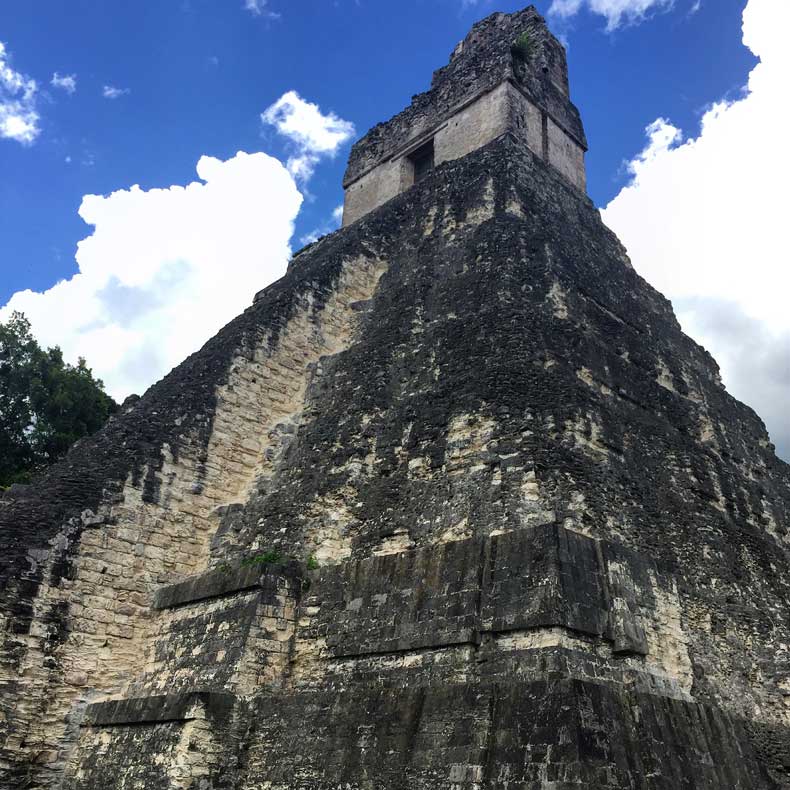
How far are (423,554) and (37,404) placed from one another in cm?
1580

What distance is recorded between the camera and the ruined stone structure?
7.23 metres

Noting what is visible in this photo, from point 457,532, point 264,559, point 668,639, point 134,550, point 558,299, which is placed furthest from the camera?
point 558,299

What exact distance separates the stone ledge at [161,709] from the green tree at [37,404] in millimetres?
11973

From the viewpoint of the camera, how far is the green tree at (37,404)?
66.2 feet

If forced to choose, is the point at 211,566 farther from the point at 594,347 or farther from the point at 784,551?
the point at 784,551

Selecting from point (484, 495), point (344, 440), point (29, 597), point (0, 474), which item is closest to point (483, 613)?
point (484, 495)

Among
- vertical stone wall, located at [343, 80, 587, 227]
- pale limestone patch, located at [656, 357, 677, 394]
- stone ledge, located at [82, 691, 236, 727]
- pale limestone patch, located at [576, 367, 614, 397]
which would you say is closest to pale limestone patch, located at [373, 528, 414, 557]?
stone ledge, located at [82, 691, 236, 727]

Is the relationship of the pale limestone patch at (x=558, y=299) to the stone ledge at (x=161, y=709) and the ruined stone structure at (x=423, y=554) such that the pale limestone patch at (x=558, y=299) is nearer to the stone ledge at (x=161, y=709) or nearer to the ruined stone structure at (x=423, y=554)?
the ruined stone structure at (x=423, y=554)

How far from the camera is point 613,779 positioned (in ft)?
20.1

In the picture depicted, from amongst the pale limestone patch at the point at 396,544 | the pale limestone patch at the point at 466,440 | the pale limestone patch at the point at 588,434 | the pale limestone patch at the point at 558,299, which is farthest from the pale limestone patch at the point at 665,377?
the pale limestone patch at the point at 396,544

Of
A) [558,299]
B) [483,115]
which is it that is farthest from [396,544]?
[483,115]

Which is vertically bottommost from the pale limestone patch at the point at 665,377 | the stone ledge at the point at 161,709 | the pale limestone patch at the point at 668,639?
the stone ledge at the point at 161,709

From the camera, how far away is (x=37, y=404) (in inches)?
814

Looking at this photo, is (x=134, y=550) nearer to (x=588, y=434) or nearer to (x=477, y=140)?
(x=588, y=434)
